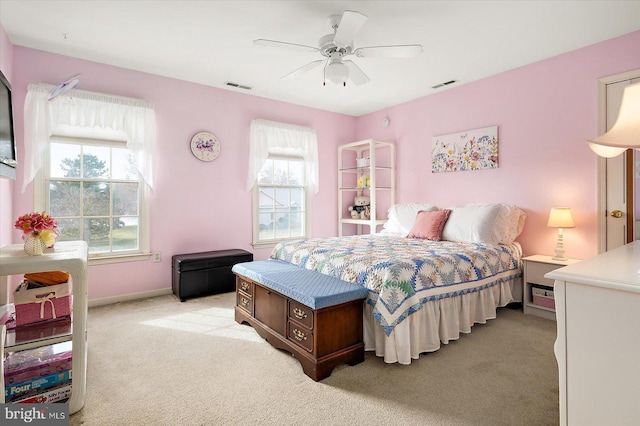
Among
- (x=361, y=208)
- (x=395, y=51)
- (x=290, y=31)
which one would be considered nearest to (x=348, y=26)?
(x=395, y=51)

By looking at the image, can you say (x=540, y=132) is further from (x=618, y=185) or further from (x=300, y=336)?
(x=300, y=336)

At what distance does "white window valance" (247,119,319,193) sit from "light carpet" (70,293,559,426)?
8.27 ft

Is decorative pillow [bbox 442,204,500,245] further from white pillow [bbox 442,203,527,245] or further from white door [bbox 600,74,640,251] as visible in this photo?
white door [bbox 600,74,640,251]

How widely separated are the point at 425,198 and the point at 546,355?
8.81 ft

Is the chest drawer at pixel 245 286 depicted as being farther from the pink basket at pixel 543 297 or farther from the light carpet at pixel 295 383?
the pink basket at pixel 543 297

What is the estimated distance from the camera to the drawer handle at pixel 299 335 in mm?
2275

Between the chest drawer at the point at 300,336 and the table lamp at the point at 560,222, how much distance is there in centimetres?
262

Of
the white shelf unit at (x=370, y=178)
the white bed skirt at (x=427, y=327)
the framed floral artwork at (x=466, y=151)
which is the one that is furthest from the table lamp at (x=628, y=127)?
the white shelf unit at (x=370, y=178)

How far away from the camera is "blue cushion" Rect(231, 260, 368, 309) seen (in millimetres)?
2189

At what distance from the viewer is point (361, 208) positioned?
5637 mm

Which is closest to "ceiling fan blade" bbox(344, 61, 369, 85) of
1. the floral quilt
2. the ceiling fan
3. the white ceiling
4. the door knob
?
the ceiling fan

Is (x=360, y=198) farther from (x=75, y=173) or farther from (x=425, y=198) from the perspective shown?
(x=75, y=173)

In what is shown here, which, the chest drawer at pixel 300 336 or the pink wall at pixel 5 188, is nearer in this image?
the chest drawer at pixel 300 336

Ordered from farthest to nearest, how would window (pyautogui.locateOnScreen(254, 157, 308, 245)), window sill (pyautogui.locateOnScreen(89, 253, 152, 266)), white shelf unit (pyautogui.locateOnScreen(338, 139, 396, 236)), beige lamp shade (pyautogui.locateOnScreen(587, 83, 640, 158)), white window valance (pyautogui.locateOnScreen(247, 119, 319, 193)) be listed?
1. white shelf unit (pyautogui.locateOnScreen(338, 139, 396, 236))
2. window (pyautogui.locateOnScreen(254, 157, 308, 245))
3. white window valance (pyautogui.locateOnScreen(247, 119, 319, 193))
4. window sill (pyautogui.locateOnScreen(89, 253, 152, 266))
5. beige lamp shade (pyautogui.locateOnScreen(587, 83, 640, 158))
